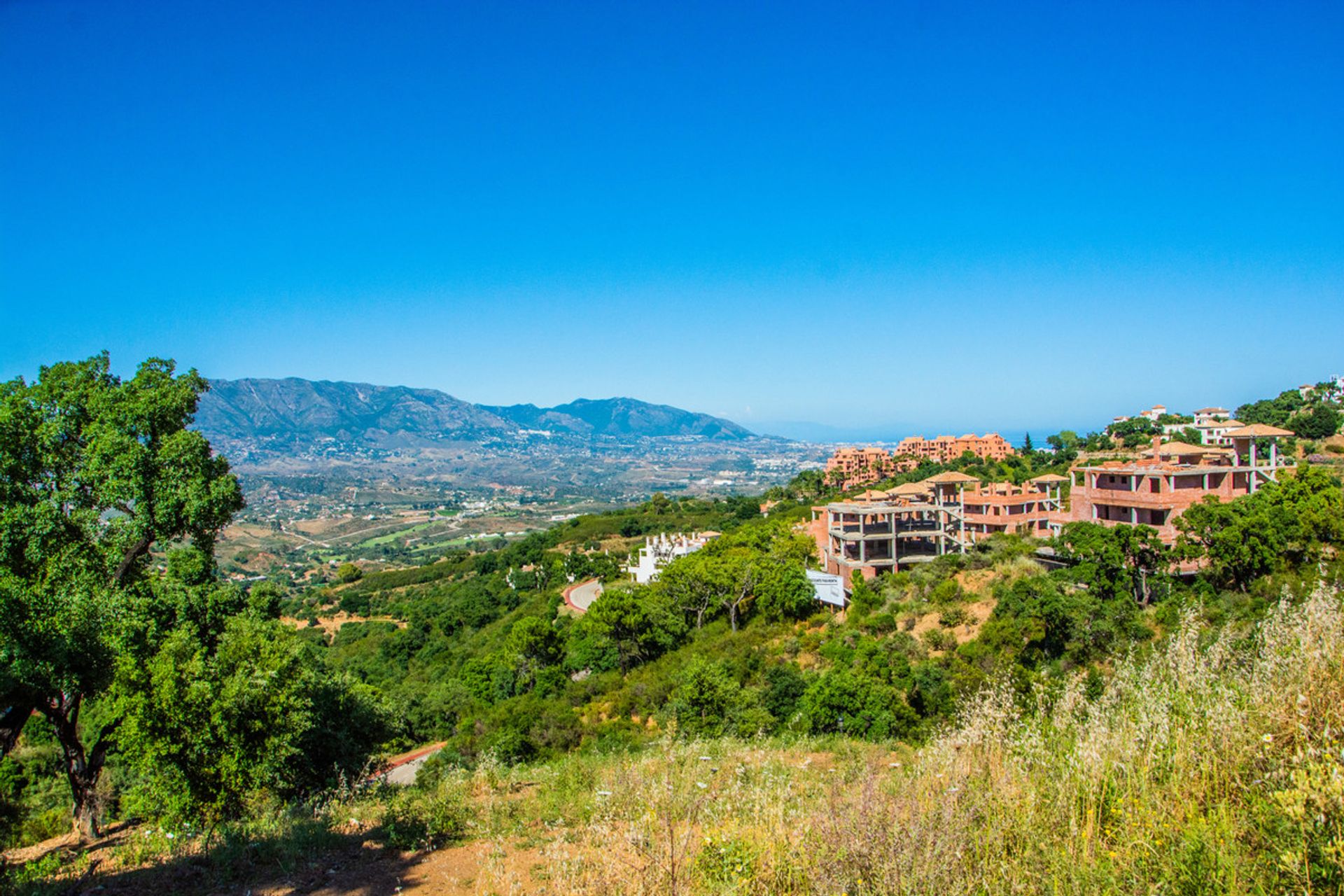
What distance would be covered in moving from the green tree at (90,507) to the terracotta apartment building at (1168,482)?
2220 centimetres

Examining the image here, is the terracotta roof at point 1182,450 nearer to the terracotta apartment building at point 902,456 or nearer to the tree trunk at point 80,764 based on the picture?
the terracotta apartment building at point 902,456

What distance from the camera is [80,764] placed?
25.1 feet

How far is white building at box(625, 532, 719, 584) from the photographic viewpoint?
121ft

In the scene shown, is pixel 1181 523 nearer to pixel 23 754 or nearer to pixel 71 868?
pixel 71 868

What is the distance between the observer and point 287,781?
7934 mm

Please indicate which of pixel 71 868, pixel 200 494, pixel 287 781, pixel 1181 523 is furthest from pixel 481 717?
pixel 1181 523

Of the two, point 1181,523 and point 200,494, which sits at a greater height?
point 200,494

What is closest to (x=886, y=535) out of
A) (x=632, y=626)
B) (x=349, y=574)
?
(x=632, y=626)

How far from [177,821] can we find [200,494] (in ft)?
11.2

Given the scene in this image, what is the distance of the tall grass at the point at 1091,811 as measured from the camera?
2742mm

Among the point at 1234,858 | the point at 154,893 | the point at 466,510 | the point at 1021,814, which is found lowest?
the point at 466,510

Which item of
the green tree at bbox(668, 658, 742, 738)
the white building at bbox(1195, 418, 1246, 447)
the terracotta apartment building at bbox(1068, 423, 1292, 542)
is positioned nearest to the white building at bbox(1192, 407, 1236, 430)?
the white building at bbox(1195, 418, 1246, 447)

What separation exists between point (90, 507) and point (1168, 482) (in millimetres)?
25786

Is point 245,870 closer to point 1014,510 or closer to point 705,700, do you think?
point 705,700
